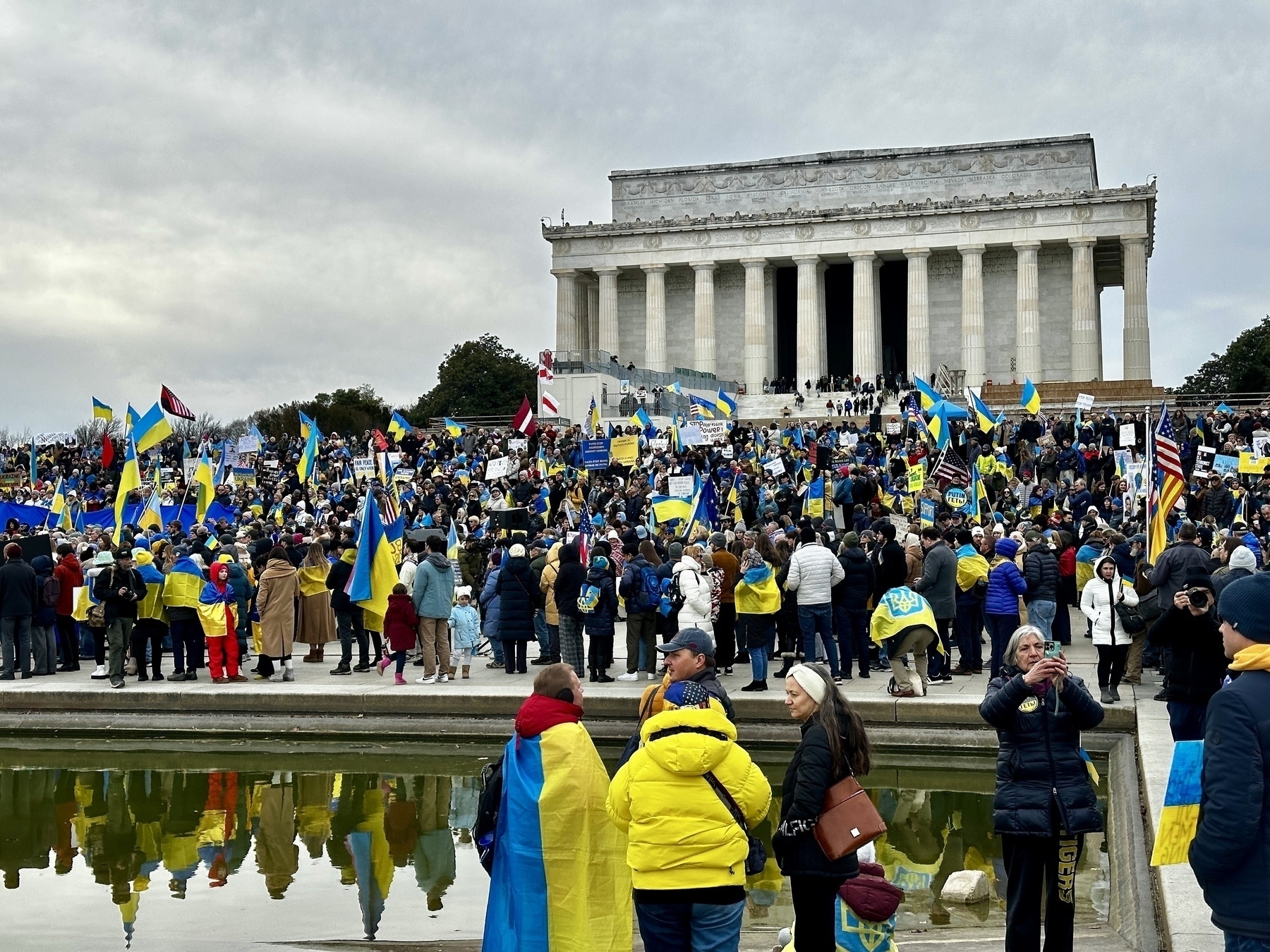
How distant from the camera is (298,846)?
404 inches

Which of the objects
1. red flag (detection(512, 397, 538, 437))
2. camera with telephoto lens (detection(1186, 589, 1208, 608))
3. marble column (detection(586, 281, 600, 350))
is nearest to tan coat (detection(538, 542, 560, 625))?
camera with telephoto lens (detection(1186, 589, 1208, 608))

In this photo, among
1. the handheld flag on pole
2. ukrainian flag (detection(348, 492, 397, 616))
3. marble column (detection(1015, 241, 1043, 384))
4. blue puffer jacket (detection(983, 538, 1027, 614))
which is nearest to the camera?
blue puffer jacket (detection(983, 538, 1027, 614))

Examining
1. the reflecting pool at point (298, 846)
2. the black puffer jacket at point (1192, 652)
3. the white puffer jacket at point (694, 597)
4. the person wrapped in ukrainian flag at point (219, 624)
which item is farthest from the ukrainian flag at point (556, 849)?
the person wrapped in ukrainian flag at point (219, 624)

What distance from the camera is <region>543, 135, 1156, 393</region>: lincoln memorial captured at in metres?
63.7

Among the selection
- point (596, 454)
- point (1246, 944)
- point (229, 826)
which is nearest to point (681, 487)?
point (596, 454)

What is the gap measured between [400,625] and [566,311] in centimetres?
5537

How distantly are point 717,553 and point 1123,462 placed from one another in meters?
13.5

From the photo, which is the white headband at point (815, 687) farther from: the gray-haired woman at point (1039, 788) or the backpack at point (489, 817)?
the backpack at point (489, 817)

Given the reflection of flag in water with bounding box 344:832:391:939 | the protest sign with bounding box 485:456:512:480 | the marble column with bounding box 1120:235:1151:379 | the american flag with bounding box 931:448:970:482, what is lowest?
the reflection of flag in water with bounding box 344:832:391:939

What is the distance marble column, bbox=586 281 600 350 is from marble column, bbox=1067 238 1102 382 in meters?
23.6

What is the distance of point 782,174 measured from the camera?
69.2 metres

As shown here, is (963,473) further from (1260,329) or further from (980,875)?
(1260,329)

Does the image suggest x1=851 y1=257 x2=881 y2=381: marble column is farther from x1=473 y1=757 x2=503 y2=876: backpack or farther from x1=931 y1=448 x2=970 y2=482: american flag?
x1=473 y1=757 x2=503 y2=876: backpack

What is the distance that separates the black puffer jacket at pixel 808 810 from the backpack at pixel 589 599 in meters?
9.59
